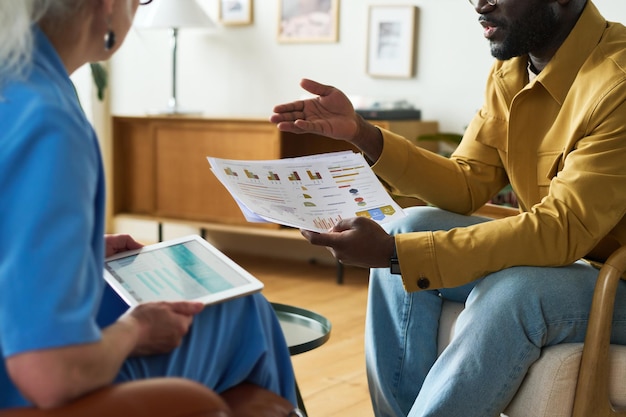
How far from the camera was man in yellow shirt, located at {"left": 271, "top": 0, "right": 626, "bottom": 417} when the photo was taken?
1503mm

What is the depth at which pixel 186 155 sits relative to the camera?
4051mm

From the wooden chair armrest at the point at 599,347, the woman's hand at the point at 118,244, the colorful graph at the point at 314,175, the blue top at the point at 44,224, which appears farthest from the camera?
the colorful graph at the point at 314,175

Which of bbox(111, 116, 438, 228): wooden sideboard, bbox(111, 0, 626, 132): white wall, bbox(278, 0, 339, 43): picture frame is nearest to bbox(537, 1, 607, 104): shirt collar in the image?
bbox(111, 0, 626, 132): white wall

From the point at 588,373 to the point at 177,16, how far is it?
3.01 meters

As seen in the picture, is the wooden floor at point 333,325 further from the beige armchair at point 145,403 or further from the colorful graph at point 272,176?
the beige armchair at point 145,403

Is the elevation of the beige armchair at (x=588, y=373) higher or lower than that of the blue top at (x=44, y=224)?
lower

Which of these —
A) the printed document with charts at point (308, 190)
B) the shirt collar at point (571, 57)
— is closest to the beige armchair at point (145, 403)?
the printed document with charts at point (308, 190)

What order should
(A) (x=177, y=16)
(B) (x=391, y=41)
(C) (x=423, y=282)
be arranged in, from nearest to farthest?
(C) (x=423, y=282) < (B) (x=391, y=41) < (A) (x=177, y=16)

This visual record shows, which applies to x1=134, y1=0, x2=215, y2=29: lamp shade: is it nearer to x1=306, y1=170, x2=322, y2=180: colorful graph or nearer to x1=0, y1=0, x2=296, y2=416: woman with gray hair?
x1=306, y1=170, x2=322, y2=180: colorful graph

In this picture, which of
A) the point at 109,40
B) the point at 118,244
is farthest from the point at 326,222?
the point at 109,40

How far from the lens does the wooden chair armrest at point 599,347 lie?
1.47 meters

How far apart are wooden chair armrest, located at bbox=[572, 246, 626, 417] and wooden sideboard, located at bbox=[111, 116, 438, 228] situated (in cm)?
218

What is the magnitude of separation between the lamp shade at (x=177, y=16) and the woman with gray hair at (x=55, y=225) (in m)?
3.09

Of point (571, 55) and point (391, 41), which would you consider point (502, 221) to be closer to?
point (571, 55)
